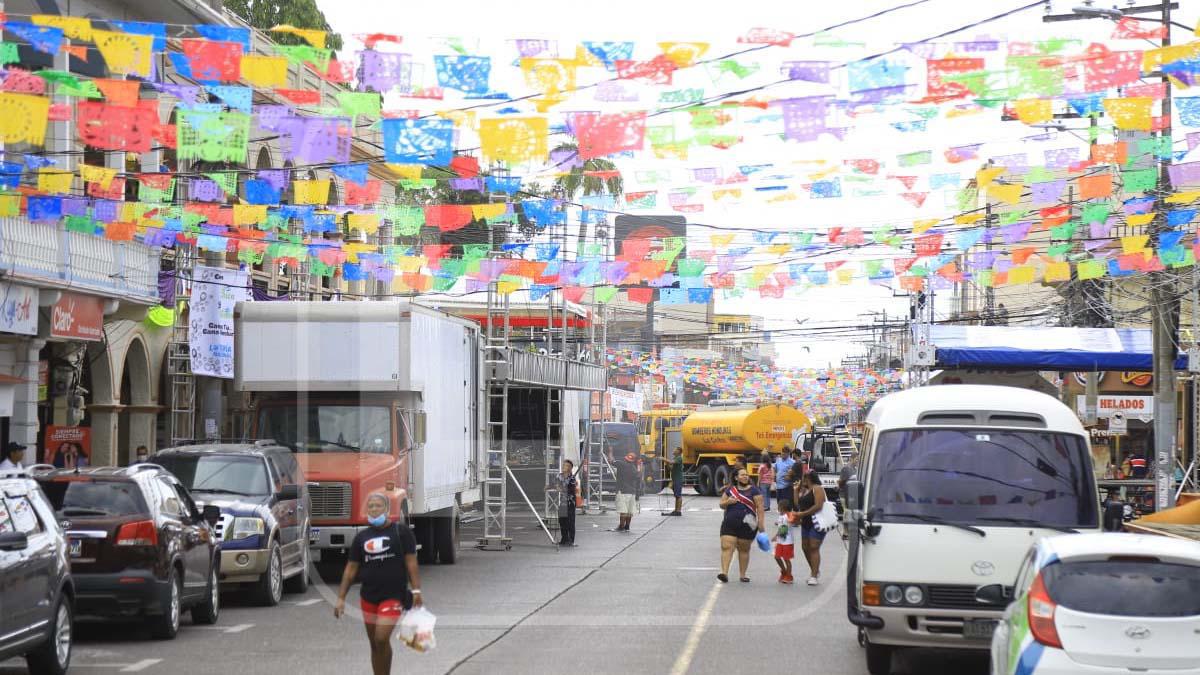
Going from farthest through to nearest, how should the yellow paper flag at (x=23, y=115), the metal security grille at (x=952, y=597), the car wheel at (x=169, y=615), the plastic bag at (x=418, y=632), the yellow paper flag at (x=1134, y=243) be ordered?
1. the yellow paper flag at (x=1134, y=243)
2. the yellow paper flag at (x=23, y=115)
3. the car wheel at (x=169, y=615)
4. the metal security grille at (x=952, y=597)
5. the plastic bag at (x=418, y=632)

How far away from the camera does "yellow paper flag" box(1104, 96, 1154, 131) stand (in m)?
16.5

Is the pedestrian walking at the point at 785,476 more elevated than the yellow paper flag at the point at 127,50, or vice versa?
the yellow paper flag at the point at 127,50

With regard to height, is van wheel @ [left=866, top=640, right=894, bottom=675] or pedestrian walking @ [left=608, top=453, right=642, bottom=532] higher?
van wheel @ [left=866, top=640, right=894, bottom=675]

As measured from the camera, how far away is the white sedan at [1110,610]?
29.9 ft

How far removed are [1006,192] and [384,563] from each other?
12.4 m

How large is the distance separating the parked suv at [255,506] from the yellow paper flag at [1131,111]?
1084 cm

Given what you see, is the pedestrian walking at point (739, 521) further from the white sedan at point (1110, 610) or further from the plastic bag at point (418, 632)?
the white sedan at point (1110, 610)

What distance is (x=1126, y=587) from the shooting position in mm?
9438

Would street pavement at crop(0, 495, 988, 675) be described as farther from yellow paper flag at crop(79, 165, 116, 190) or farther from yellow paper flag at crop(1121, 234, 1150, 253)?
yellow paper flag at crop(1121, 234, 1150, 253)

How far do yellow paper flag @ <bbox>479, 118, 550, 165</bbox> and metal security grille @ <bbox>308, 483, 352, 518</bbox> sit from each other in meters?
6.90

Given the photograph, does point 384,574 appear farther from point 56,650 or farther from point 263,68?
point 263,68

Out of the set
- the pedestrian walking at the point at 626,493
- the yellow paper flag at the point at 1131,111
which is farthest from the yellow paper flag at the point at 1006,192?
the pedestrian walking at the point at 626,493

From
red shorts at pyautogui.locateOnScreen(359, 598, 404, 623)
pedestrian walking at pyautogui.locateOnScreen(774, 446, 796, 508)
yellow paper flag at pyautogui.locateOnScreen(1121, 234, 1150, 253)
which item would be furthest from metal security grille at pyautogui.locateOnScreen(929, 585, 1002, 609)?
pedestrian walking at pyautogui.locateOnScreen(774, 446, 796, 508)

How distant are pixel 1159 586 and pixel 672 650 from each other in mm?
6197
